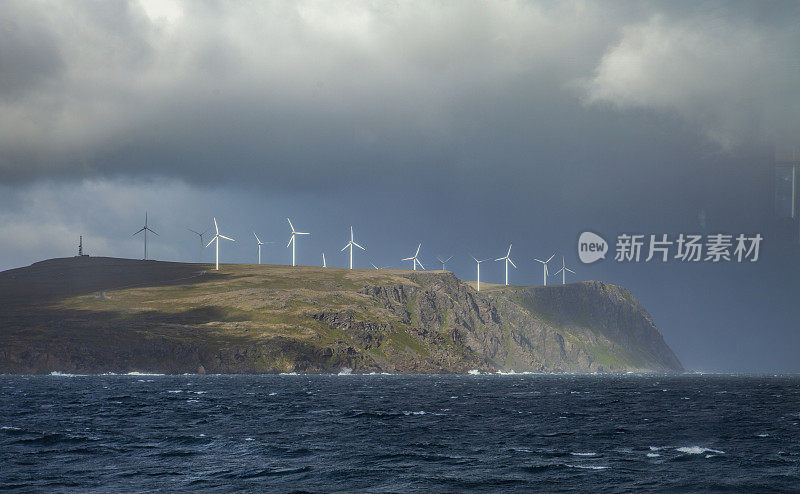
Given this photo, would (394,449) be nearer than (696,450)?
No

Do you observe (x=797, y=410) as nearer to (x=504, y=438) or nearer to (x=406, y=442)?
(x=504, y=438)

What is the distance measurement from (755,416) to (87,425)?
88.5 m

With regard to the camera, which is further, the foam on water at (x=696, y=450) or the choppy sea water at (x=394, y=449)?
the foam on water at (x=696, y=450)

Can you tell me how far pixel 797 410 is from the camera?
113875 mm

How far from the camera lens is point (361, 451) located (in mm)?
61906

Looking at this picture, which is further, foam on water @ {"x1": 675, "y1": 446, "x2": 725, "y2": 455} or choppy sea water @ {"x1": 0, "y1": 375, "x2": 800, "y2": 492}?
foam on water @ {"x1": 675, "y1": 446, "x2": 725, "y2": 455}

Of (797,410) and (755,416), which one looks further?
(797,410)

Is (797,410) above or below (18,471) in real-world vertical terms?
below

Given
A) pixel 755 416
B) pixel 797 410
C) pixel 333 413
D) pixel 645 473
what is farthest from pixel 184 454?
pixel 797 410

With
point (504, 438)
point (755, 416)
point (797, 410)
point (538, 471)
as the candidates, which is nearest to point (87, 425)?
point (504, 438)

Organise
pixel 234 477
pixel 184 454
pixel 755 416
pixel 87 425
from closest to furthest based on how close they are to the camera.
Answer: pixel 234 477 → pixel 184 454 → pixel 87 425 → pixel 755 416

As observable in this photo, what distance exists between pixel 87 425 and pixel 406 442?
132ft

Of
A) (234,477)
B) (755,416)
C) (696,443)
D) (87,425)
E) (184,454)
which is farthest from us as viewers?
(755,416)

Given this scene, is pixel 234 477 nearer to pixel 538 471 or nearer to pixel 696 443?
pixel 538 471
